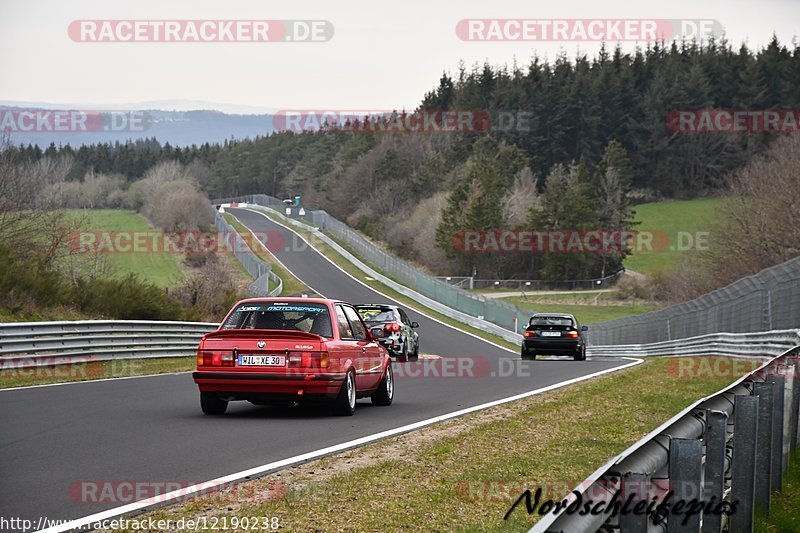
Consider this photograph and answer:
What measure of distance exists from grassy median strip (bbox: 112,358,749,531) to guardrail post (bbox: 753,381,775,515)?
1370 mm

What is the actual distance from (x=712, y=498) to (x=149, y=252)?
289ft

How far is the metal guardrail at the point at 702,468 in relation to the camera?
13.1 feet

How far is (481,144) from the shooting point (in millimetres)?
133125

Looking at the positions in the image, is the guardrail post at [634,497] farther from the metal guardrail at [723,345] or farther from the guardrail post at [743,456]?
the metal guardrail at [723,345]

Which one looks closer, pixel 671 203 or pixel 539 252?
pixel 539 252

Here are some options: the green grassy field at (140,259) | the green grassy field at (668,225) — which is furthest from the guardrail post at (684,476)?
the green grassy field at (668,225)

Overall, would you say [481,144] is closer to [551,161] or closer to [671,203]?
[551,161]

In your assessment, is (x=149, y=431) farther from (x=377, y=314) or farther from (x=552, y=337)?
(x=552, y=337)

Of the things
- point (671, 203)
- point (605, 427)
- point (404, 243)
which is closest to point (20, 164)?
point (605, 427)

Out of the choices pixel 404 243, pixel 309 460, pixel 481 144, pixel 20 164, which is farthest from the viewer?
pixel 481 144

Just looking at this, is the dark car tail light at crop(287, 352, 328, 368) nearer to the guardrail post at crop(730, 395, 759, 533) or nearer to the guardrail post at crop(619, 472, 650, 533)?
the guardrail post at crop(730, 395, 759, 533)

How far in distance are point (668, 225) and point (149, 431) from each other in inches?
4521

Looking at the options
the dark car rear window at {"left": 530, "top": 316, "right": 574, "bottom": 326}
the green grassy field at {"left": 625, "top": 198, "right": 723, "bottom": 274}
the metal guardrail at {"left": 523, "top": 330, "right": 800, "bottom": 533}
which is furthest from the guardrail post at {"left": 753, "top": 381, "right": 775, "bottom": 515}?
the green grassy field at {"left": 625, "top": 198, "right": 723, "bottom": 274}

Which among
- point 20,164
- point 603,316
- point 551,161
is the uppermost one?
point 551,161
